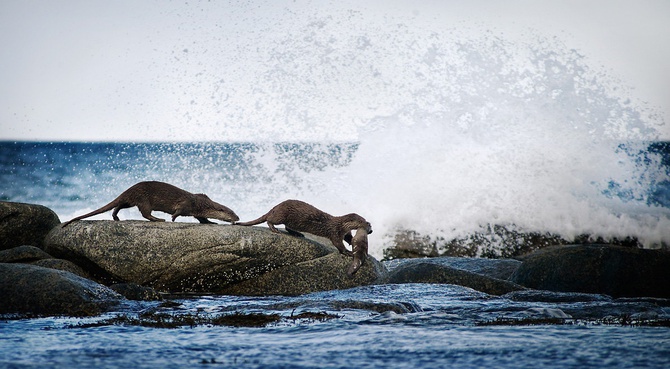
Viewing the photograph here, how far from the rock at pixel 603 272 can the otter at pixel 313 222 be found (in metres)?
2.13

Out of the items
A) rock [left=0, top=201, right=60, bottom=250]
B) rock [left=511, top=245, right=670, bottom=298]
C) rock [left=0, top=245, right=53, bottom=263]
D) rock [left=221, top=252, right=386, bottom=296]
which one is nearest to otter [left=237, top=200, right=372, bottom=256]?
rock [left=221, top=252, right=386, bottom=296]

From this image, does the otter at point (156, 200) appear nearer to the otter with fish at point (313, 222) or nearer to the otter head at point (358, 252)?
the otter with fish at point (313, 222)

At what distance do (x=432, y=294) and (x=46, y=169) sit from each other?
102 feet

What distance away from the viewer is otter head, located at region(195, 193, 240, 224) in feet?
30.2

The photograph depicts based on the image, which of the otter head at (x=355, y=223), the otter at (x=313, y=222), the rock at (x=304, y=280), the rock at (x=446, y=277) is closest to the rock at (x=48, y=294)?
the rock at (x=304, y=280)

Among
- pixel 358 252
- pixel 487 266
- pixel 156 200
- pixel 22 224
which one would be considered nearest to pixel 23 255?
pixel 22 224

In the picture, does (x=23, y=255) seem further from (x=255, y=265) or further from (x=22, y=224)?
(x=255, y=265)

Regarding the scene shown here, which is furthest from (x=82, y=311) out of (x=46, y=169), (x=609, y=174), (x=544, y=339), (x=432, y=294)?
(x=46, y=169)

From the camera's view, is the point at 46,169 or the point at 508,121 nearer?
the point at 508,121

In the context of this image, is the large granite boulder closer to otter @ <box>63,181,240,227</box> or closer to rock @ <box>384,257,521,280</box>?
otter @ <box>63,181,240,227</box>

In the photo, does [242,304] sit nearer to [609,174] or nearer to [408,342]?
[408,342]

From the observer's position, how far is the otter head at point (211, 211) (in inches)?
362

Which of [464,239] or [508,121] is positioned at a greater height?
[508,121]

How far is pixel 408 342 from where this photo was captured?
518 centimetres
